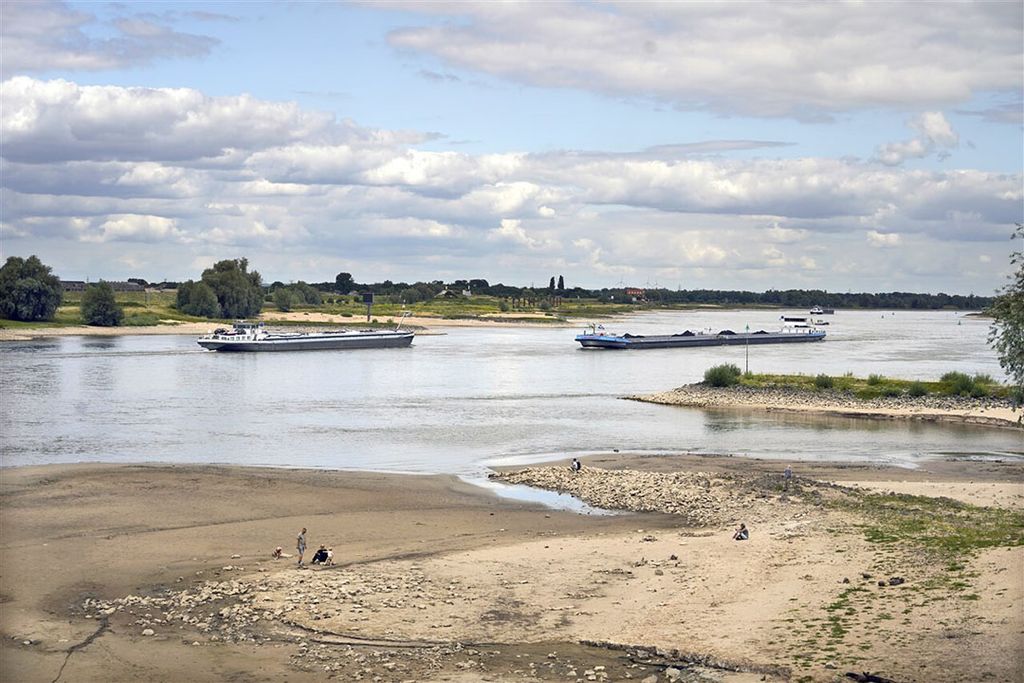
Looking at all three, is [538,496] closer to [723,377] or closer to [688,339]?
[723,377]

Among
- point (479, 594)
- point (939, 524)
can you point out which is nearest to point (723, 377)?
point (939, 524)

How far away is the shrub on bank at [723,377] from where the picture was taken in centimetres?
6788

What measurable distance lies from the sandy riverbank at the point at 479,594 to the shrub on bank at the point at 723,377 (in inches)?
1402

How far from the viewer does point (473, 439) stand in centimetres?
4884

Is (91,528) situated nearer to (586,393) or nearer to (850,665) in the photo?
(850,665)

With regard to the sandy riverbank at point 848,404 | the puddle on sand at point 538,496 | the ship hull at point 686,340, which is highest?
the ship hull at point 686,340

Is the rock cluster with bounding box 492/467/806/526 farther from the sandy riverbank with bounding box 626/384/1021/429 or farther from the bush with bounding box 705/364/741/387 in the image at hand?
the bush with bounding box 705/364/741/387

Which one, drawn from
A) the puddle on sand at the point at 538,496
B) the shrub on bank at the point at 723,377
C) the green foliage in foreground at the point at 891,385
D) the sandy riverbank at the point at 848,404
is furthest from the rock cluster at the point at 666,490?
the shrub on bank at the point at 723,377

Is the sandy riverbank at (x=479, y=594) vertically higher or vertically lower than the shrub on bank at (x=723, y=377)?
lower

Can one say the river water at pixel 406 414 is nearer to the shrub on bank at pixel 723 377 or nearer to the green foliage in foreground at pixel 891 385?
the shrub on bank at pixel 723 377

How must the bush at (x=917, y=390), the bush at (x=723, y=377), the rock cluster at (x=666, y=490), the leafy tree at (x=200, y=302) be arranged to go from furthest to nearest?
the leafy tree at (x=200, y=302), the bush at (x=723, y=377), the bush at (x=917, y=390), the rock cluster at (x=666, y=490)

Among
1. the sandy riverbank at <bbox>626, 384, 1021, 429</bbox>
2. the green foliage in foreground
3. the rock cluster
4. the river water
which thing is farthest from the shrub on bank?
the rock cluster

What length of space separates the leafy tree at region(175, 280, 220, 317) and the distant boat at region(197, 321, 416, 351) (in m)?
40.8

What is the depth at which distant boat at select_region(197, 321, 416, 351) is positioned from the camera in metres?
118
